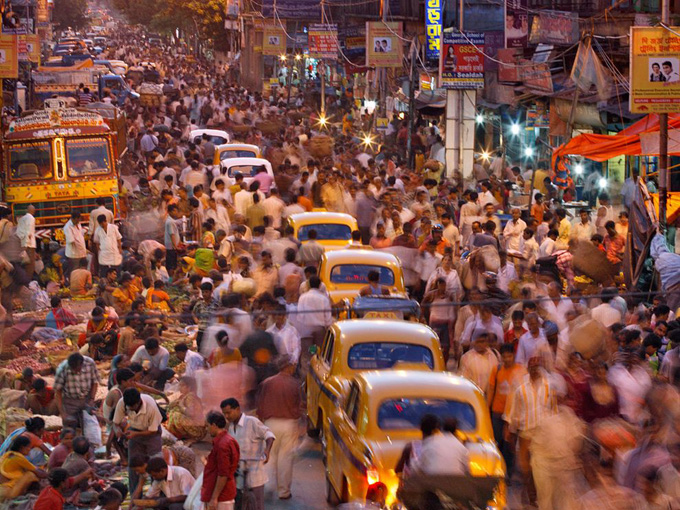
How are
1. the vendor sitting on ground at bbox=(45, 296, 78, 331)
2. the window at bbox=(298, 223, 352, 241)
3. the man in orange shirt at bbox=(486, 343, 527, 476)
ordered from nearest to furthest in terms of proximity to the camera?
1. the man in orange shirt at bbox=(486, 343, 527, 476)
2. the vendor sitting on ground at bbox=(45, 296, 78, 331)
3. the window at bbox=(298, 223, 352, 241)

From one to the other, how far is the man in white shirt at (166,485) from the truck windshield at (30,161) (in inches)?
513

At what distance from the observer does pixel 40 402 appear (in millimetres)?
12383

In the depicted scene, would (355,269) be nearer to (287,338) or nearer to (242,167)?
(287,338)

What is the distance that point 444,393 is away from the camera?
31.2 feet

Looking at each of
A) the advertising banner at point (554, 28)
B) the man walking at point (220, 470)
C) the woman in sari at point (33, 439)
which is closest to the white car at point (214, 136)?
the advertising banner at point (554, 28)

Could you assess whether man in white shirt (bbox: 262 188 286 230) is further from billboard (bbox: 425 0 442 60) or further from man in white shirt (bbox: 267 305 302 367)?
billboard (bbox: 425 0 442 60)

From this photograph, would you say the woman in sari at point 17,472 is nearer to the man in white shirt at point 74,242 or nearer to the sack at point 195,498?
the sack at point 195,498

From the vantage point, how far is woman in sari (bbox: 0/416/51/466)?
1034 cm

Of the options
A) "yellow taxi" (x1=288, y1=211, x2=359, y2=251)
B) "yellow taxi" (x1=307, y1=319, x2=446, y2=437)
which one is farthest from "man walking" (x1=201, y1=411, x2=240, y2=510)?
"yellow taxi" (x1=288, y1=211, x2=359, y2=251)

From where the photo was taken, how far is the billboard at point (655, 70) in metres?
16.4

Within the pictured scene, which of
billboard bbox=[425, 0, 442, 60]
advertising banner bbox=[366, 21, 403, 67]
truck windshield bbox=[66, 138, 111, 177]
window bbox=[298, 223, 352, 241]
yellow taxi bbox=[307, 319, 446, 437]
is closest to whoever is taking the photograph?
yellow taxi bbox=[307, 319, 446, 437]

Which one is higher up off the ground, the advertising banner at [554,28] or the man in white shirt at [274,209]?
the advertising banner at [554,28]

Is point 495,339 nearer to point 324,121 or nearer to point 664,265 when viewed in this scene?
point 664,265

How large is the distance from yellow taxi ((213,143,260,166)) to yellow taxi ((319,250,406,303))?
40.9ft
